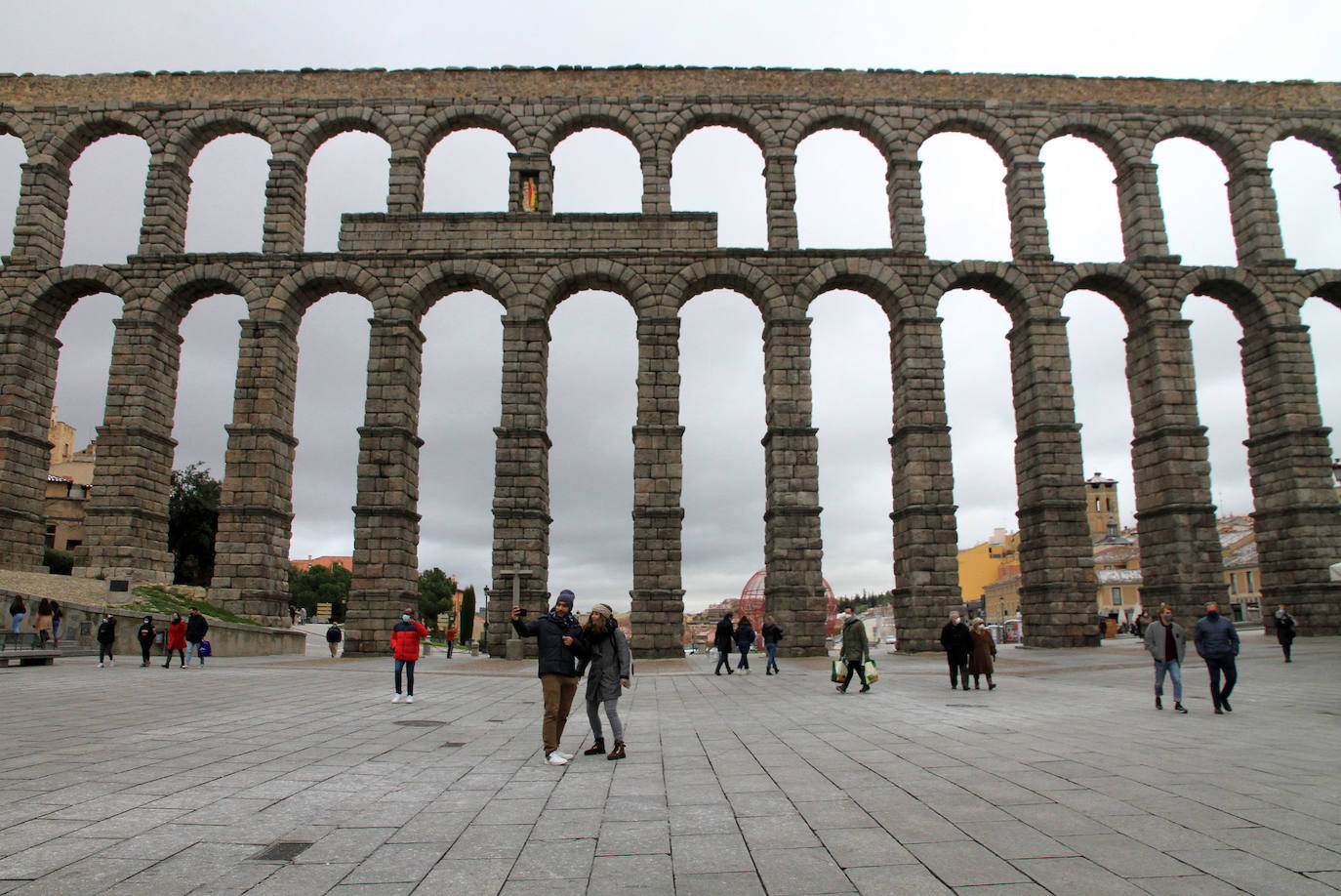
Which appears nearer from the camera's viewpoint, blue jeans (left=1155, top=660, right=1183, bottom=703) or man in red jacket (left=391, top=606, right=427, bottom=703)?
blue jeans (left=1155, top=660, right=1183, bottom=703)

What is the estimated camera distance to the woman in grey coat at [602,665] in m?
8.45

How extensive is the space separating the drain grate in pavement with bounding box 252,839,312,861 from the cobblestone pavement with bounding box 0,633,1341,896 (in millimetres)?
20

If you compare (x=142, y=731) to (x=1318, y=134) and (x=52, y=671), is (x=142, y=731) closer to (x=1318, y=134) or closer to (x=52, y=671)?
(x=52, y=671)

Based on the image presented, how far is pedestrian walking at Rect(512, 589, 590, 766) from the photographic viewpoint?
323 inches

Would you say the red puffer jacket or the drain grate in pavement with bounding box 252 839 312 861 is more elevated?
the red puffer jacket

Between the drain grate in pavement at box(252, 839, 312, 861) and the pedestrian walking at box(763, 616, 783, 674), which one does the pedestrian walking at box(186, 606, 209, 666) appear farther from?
the drain grate in pavement at box(252, 839, 312, 861)

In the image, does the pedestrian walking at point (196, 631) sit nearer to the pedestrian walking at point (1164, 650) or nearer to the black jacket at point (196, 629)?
the black jacket at point (196, 629)

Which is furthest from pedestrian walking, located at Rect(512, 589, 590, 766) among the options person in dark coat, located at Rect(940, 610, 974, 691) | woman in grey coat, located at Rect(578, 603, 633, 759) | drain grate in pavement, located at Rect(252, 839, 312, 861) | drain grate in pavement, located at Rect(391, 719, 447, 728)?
person in dark coat, located at Rect(940, 610, 974, 691)

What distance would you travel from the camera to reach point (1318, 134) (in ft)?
96.7

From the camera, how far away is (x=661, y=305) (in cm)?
2700

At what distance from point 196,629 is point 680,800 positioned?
730 inches

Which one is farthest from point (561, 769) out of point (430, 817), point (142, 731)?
point (142, 731)

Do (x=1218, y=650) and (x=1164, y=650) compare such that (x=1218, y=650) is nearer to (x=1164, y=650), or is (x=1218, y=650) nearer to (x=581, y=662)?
(x=1164, y=650)

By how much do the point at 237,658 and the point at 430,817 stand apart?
20.5 m
